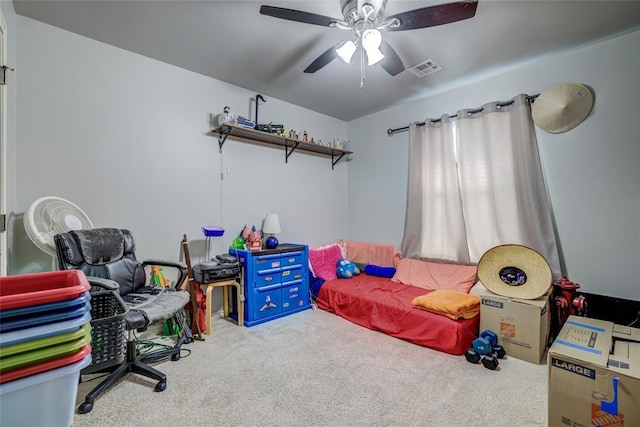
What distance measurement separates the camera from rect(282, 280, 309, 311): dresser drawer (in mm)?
3074

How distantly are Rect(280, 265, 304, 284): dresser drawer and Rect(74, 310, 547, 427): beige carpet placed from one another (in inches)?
Answer: 29.7

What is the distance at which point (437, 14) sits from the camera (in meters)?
1.61

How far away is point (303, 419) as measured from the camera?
1537 millimetres

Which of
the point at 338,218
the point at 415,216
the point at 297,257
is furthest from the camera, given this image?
the point at 338,218

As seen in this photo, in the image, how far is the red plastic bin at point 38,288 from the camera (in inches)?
23.2

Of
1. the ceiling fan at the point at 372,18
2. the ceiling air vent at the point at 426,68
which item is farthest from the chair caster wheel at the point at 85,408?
the ceiling air vent at the point at 426,68

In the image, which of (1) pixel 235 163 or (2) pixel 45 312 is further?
(1) pixel 235 163

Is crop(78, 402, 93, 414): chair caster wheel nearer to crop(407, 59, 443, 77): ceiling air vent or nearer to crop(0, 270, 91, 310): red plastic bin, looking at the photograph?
crop(0, 270, 91, 310): red plastic bin

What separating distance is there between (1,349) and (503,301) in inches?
107

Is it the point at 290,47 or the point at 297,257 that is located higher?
the point at 290,47

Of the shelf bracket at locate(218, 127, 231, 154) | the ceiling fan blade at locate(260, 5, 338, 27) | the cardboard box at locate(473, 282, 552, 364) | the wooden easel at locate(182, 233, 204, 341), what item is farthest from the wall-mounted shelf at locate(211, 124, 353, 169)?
the cardboard box at locate(473, 282, 552, 364)

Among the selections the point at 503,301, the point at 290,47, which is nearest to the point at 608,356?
the point at 503,301

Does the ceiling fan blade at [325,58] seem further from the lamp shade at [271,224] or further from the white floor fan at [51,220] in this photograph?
the white floor fan at [51,220]

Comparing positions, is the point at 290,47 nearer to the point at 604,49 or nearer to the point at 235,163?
the point at 235,163
